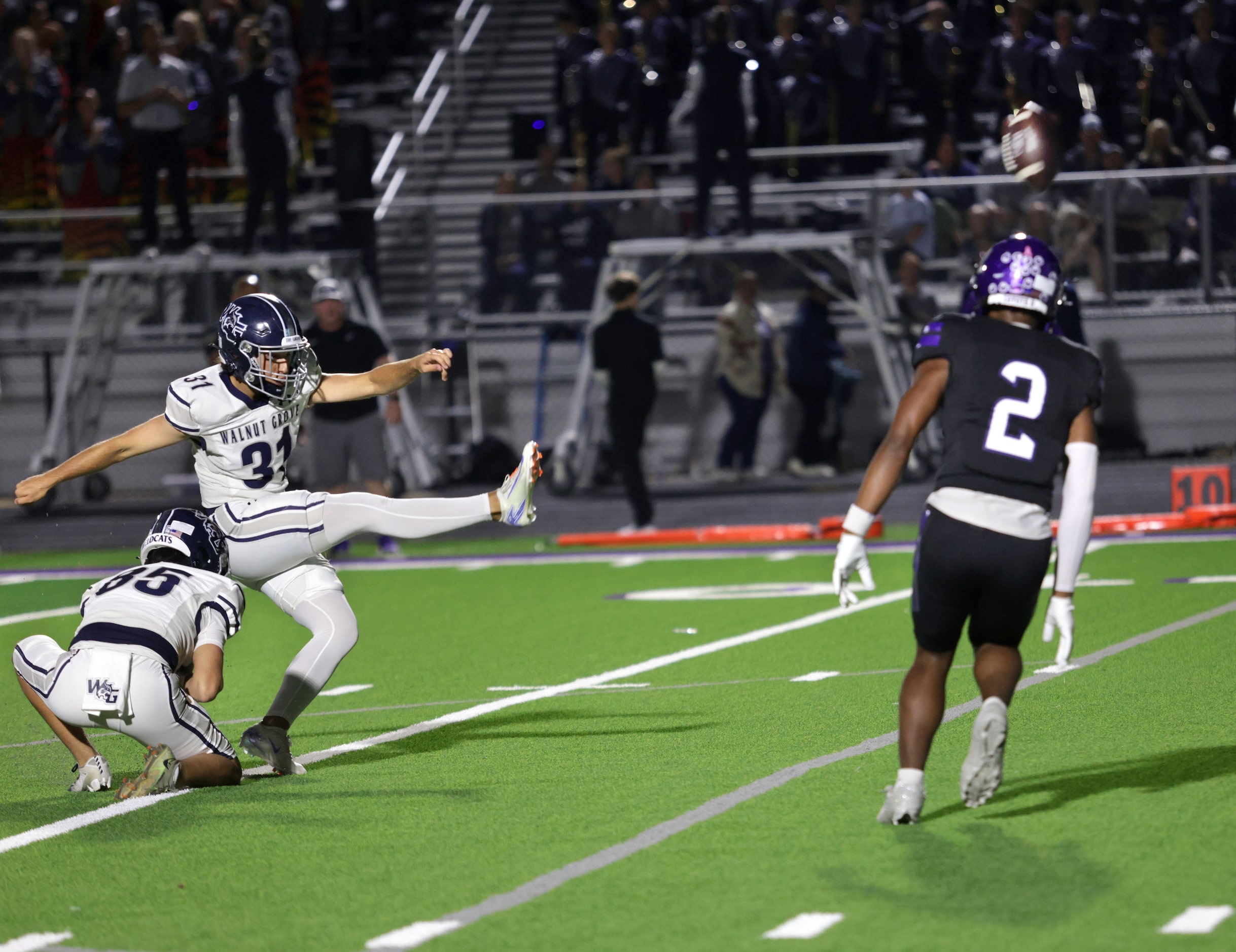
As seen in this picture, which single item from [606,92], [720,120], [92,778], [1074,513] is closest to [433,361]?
[92,778]

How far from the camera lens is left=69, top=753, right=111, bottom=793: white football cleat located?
6074mm

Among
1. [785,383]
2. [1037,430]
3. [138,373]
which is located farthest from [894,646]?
[138,373]

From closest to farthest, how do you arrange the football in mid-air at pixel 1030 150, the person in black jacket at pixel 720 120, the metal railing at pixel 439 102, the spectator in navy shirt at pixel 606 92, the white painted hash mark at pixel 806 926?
the white painted hash mark at pixel 806 926 < the football in mid-air at pixel 1030 150 < the person in black jacket at pixel 720 120 < the spectator in navy shirt at pixel 606 92 < the metal railing at pixel 439 102

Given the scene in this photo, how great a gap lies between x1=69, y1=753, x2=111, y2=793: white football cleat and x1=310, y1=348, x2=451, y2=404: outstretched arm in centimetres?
156

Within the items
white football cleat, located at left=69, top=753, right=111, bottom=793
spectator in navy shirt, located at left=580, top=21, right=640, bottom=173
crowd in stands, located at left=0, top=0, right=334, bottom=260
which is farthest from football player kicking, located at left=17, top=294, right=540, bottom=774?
spectator in navy shirt, located at left=580, top=21, right=640, bottom=173

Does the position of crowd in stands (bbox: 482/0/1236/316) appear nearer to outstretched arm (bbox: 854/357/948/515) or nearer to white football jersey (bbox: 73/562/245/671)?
white football jersey (bbox: 73/562/245/671)

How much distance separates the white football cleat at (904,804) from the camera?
4.98 metres

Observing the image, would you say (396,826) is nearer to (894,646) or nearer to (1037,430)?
(1037,430)

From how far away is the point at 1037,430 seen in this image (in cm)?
497

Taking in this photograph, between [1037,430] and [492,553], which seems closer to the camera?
[1037,430]

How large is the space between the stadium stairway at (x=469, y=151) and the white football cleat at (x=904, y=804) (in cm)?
1267

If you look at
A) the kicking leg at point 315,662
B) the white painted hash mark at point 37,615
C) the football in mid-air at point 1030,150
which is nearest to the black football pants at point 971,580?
the kicking leg at point 315,662

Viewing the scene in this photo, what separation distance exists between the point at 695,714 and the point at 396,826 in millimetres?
2019

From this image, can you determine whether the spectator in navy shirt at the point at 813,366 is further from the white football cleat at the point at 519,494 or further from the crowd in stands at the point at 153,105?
the white football cleat at the point at 519,494
